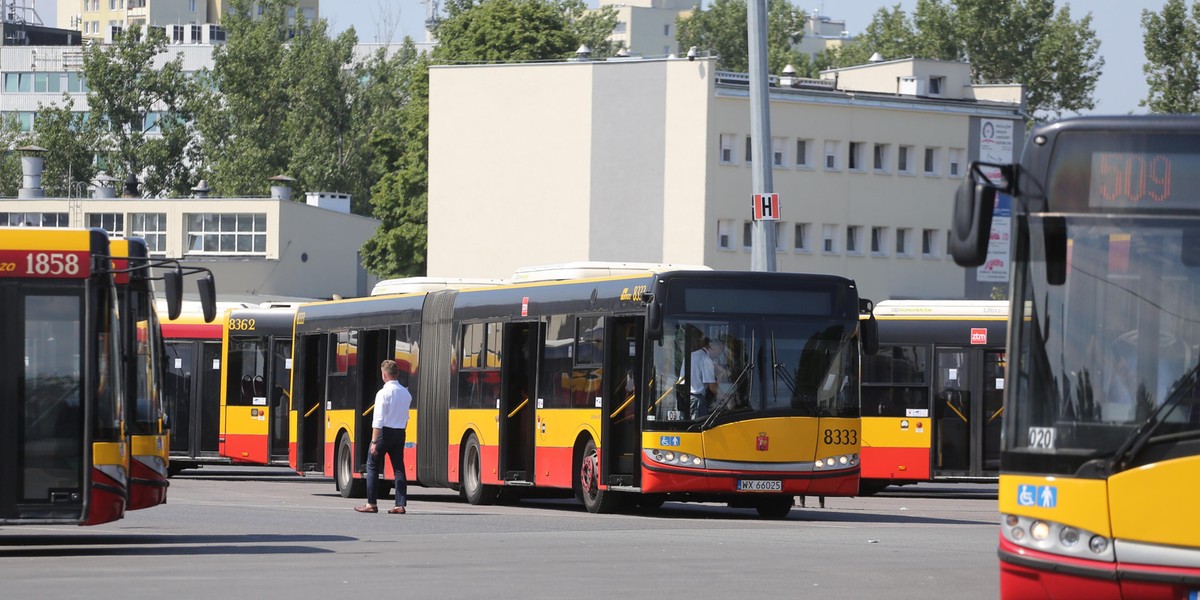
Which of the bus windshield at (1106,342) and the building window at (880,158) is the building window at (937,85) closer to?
the building window at (880,158)

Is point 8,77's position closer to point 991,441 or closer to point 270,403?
point 270,403

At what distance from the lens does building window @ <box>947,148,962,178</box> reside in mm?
76438

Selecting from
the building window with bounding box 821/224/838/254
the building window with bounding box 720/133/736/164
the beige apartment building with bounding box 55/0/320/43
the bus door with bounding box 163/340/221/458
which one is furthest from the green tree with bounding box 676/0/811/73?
the bus door with bounding box 163/340/221/458

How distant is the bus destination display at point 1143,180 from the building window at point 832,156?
208ft

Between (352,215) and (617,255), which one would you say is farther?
(352,215)

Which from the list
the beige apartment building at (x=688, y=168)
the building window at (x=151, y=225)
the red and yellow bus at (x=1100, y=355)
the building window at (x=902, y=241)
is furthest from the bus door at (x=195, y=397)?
the building window at (x=151, y=225)

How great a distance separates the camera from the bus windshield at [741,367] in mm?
22422

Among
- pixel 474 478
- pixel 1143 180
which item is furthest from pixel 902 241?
pixel 1143 180

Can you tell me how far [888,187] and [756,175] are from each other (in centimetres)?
4811

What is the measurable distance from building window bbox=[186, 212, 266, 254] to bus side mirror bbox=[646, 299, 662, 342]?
219ft

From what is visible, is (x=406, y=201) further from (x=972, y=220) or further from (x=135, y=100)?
(x=972, y=220)

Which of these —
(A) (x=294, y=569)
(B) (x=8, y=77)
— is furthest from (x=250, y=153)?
(A) (x=294, y=569)

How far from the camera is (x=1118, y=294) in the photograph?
10531 mm

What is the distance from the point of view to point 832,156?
243 feet
